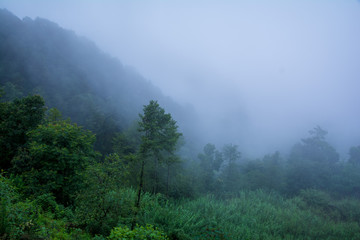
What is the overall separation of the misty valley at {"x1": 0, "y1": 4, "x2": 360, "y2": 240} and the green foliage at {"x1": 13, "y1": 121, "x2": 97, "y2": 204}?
2.6 inches

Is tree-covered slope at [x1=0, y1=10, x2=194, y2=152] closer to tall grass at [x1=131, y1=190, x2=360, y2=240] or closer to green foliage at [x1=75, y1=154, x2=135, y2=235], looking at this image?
tall grass at [x1=131, y1=190, x2=360, y2=240]

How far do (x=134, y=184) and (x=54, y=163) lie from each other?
474 inches

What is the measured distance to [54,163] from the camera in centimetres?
1090

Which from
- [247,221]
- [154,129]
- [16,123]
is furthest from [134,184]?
[247,221]

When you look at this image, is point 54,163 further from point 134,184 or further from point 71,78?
point 71,78

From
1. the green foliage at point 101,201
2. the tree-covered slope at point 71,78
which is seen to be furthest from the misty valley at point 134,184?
the tree-covered slope at point 71,78

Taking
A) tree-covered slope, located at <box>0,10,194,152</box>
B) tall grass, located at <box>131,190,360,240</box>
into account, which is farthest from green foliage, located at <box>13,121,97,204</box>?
tree-covered slope, located at <box>0,10,194,152</box>

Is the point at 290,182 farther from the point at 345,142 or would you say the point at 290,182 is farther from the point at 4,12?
the point at 345,142

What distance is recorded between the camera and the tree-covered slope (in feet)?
168

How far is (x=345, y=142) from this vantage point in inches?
Result: 5876

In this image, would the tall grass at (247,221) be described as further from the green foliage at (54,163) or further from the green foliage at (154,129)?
the green foliage at (54,163)

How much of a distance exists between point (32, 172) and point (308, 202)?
37041 mm

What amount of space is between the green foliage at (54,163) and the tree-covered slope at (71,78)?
31.2m

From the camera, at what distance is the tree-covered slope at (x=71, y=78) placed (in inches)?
2019
